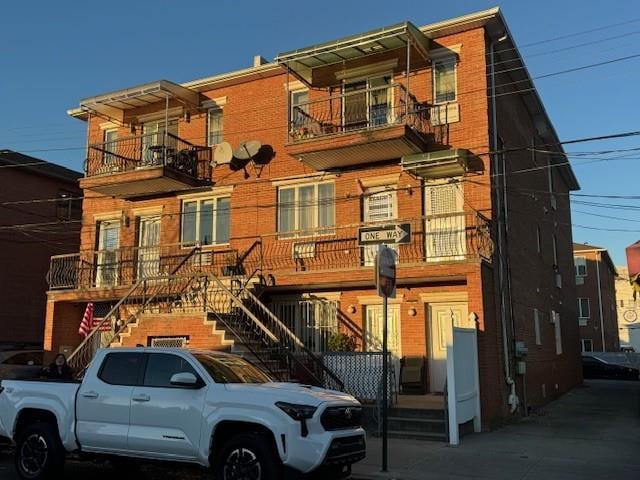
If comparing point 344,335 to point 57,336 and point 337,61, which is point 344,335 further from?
point 57,336

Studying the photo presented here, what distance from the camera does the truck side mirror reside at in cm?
780

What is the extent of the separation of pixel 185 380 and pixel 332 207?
10637 millimetres

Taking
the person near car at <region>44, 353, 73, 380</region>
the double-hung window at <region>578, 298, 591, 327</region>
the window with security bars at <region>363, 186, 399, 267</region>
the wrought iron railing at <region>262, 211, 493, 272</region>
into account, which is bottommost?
the person near car at <region>44, 353, 73, 380</region>

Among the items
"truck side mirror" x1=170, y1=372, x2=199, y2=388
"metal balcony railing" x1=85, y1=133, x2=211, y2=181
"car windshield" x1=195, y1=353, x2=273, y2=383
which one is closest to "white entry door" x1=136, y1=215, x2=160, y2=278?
"metal balcony railing" x1=85, y1=133, x2=211, y2=181

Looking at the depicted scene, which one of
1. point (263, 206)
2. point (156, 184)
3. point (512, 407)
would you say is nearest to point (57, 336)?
point (156, 184)

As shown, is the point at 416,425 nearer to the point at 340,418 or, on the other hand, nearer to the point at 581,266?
the point at 340,418

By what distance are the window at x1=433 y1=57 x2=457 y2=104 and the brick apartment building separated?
4cm

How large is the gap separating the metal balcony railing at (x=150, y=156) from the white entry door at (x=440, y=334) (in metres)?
8.32

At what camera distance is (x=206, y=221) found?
19.8 m

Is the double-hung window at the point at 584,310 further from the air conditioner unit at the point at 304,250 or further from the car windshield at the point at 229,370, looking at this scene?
the car windshield at the point at 229,370

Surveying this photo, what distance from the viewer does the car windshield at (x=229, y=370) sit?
820cm

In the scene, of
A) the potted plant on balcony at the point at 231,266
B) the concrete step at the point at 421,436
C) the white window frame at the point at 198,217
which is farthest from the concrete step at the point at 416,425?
the white window frame at the point at 198,217

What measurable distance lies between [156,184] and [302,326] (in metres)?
6.43

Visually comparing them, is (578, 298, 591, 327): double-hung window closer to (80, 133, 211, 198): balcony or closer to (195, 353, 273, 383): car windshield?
(80, 133, 211, 198): balcony
